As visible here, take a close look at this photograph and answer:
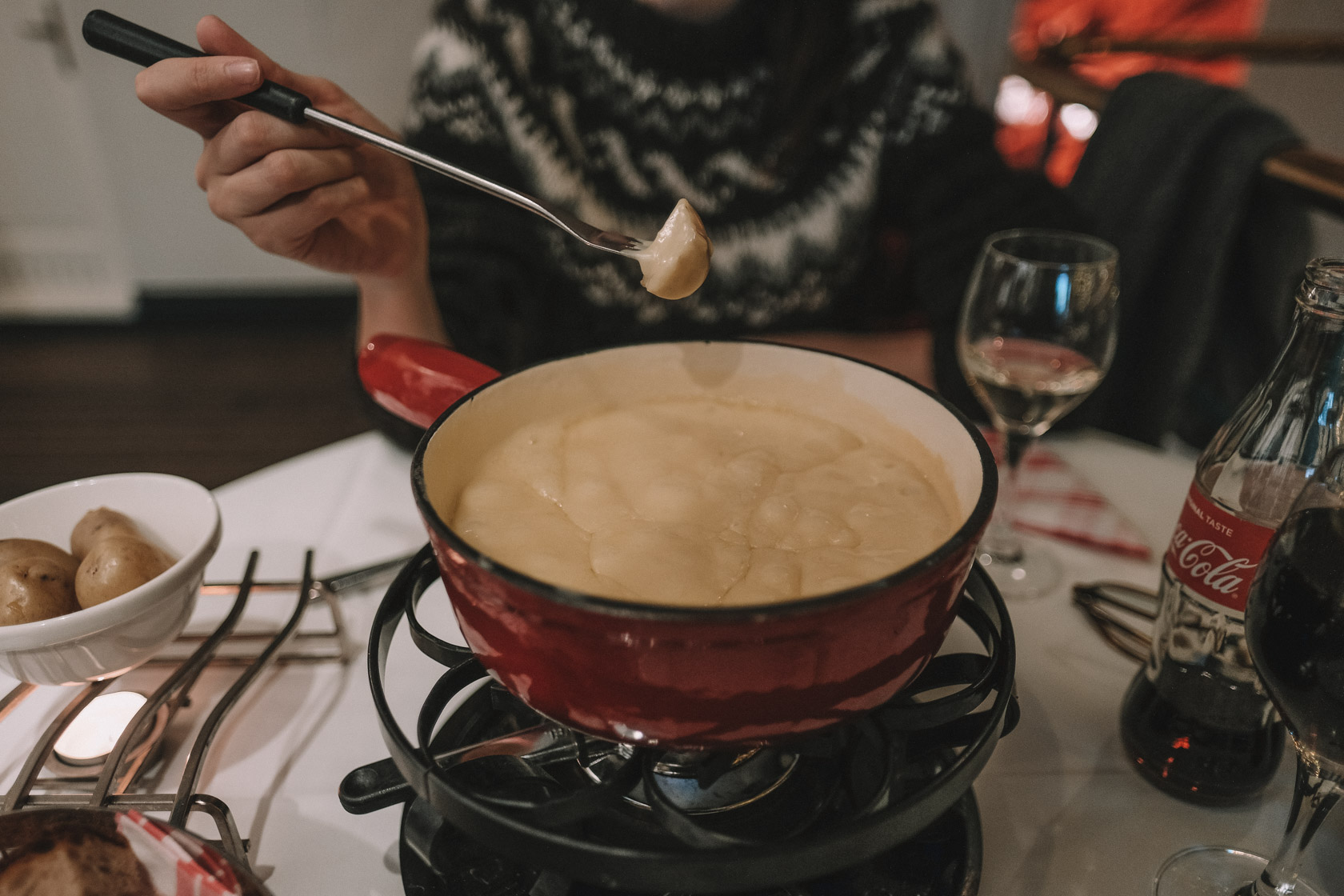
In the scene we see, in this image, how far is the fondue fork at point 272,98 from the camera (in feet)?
1.89

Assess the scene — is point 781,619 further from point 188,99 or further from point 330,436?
point 330,436

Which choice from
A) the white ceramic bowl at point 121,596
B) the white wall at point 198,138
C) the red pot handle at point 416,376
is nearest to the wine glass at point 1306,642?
the red pot handle at point 416,376

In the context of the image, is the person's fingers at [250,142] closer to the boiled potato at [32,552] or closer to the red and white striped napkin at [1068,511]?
the boiled potato at [32,552]

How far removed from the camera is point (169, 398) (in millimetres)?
3006

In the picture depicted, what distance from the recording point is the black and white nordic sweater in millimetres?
1374

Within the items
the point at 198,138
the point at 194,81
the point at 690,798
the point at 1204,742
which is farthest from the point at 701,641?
the point at 198,138

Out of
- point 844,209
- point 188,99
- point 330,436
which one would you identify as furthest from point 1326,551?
point 330,436

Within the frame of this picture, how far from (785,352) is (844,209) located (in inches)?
41.7

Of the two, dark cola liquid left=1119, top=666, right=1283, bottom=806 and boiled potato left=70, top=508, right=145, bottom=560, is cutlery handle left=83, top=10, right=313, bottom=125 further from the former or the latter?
dark cola liquid left=1119, top=666, right=1283, bottom=806

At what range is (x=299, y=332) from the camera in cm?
353

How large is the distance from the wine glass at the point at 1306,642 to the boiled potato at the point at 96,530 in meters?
0.72

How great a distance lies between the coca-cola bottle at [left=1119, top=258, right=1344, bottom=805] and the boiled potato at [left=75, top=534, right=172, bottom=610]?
699mm

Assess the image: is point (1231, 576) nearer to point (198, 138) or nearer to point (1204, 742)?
point (1204, 742)

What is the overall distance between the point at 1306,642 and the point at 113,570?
2.31 ft
